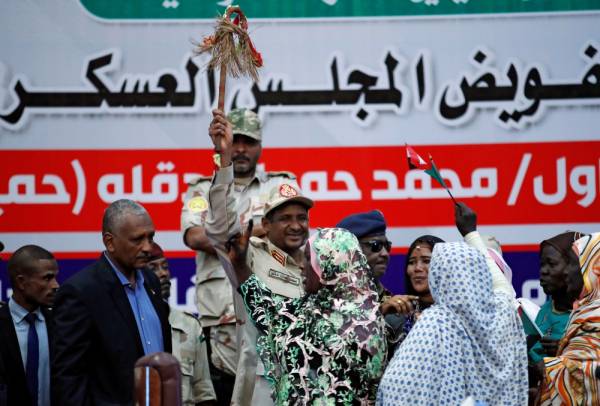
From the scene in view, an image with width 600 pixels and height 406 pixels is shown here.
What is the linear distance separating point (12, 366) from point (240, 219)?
1.71 meters

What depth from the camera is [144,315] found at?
195 inches

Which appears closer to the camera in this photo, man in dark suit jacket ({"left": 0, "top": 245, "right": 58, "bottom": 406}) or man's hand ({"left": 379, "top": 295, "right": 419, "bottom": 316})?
man's hand ({"left": 379, "top": 295, "right": 419, "bottom": 316})

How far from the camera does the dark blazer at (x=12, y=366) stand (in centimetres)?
539

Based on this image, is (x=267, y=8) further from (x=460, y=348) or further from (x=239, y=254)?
(x=460, y=348)

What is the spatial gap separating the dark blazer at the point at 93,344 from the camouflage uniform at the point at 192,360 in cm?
151

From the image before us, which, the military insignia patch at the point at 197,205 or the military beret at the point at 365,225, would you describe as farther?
the military insignia patch at the point at 197,205

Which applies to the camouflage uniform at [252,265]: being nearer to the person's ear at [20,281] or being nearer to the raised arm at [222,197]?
the raised arm at [222,197]

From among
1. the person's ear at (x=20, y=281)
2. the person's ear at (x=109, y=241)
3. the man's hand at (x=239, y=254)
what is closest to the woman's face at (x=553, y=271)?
the man's hand at (x=239, y=254)

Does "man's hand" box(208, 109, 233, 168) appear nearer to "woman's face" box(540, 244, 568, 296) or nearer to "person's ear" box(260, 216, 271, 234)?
"person's ear" box(260, 216, 271, 234)

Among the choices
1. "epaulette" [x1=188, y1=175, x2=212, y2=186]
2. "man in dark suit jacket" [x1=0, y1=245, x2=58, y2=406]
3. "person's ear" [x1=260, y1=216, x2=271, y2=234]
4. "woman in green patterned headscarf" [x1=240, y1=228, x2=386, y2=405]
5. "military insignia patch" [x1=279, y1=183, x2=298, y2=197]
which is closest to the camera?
"woman in green patterned headscarf" [x1=240, y1=228, x2=386, y2=405]

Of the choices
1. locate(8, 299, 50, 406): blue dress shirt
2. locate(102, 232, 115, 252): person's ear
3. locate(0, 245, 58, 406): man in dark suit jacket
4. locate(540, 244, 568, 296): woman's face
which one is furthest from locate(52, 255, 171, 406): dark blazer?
locate(540, 244, 568, 296): woman's face

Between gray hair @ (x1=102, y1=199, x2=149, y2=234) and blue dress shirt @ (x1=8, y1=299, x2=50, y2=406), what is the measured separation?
948mm

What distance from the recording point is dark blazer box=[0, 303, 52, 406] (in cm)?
539

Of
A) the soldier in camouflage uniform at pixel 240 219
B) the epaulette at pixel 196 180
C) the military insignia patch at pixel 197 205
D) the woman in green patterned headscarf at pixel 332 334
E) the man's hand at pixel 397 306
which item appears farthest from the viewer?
the epaulette at pixel 196 180
